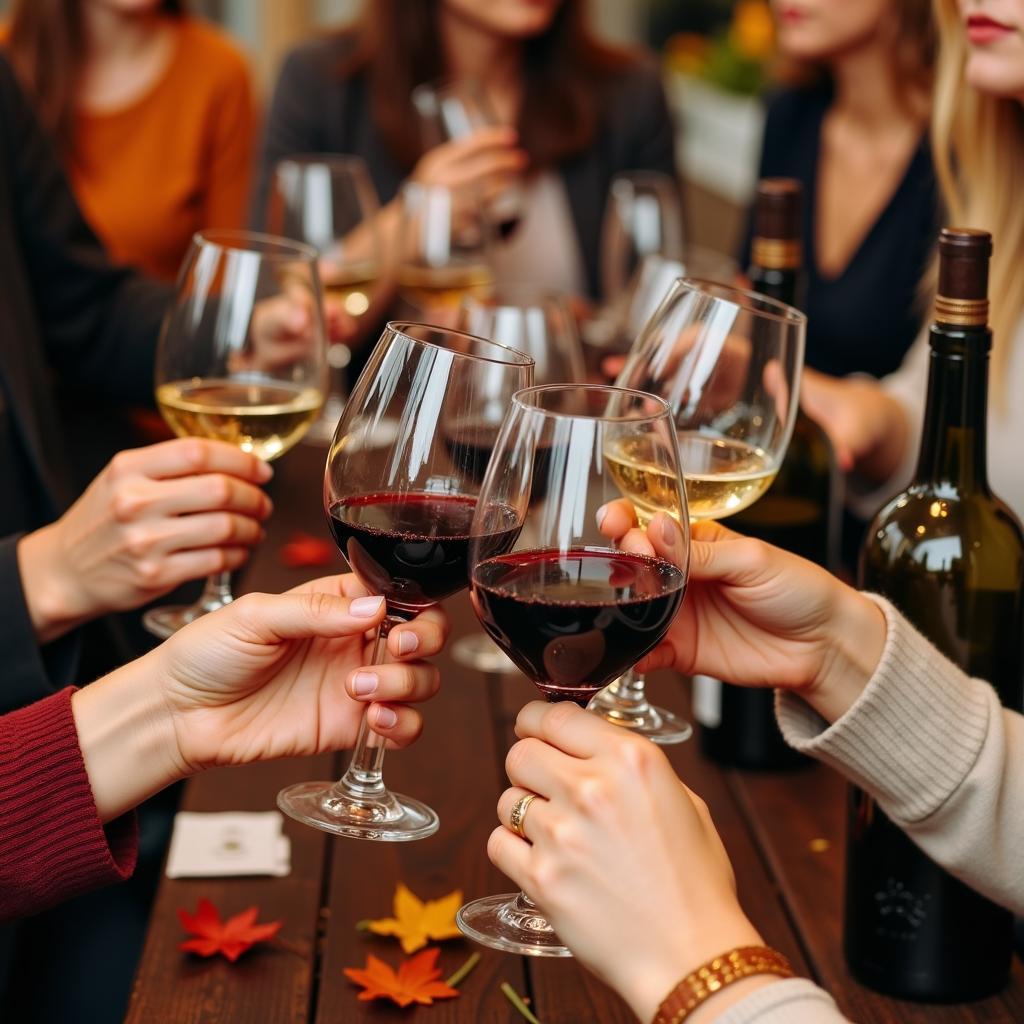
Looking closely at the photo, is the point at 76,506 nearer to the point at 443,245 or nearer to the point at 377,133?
the point at 443,245

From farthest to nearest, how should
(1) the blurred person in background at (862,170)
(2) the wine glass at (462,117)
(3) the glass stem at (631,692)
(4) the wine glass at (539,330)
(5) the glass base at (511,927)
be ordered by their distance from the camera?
(1) the blurred person in background at (862,170) < (2) the wine glass at (462,117) < (4) the wine glass at (539,330) < (3) the glass stem at (631,692) < (5) the glass base at (511,927)

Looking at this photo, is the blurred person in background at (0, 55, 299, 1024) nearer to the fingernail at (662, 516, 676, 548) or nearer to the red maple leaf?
the red maple leaf

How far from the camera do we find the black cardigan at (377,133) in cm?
269

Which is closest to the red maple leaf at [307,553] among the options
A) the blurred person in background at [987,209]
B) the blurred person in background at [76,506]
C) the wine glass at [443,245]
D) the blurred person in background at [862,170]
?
the blurred person in background at [76,506]

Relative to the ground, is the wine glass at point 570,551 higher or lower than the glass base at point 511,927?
higher

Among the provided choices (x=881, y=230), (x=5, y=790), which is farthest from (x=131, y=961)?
(x=881, y=230)

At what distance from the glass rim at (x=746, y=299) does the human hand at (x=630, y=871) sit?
0.39 m

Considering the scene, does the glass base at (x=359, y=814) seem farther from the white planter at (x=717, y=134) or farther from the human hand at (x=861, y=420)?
the white planter at (x=717, y=134)

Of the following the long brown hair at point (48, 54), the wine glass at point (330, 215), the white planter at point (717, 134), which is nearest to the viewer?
the wine glass at point (330, 215)

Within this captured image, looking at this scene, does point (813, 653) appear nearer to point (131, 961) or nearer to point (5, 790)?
point (5, 790)

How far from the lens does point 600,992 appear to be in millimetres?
910

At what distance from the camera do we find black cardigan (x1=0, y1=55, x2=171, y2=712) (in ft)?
5.04

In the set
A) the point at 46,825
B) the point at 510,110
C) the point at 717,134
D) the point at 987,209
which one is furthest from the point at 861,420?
the point at 717,134

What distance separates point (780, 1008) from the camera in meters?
0.68
